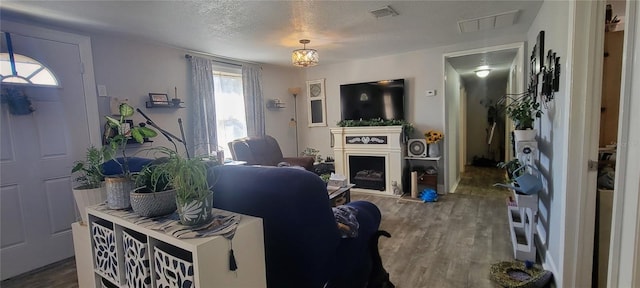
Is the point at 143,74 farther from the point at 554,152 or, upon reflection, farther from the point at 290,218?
the point at 554,152

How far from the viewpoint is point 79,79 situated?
111 inches

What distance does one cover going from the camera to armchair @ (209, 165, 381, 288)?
1.32m

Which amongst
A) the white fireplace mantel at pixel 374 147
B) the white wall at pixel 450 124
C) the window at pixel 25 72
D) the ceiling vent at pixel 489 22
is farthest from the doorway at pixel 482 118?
the window at pixel 25 72

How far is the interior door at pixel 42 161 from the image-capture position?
2404 millimetres

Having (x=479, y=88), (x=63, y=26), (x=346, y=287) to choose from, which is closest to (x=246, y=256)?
(x=346, y=287)

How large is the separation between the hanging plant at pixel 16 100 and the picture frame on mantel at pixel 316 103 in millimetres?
3852

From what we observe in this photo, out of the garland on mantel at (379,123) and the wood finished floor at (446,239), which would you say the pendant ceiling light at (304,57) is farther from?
the wood finished floor at (446,239)

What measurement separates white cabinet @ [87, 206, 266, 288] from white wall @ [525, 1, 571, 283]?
5.88ft

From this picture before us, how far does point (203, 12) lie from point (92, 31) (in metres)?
1.35

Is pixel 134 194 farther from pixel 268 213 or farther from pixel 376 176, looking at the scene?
pixel 376 176

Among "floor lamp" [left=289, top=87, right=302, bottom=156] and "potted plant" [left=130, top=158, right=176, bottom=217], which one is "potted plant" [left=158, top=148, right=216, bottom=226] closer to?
"potted plant" [left=130, top=158, right=176, bottom=217]

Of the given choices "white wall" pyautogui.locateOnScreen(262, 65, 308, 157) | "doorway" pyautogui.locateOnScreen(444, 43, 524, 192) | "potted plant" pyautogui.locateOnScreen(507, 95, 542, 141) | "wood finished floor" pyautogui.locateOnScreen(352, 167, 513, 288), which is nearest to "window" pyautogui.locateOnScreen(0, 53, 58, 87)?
"white wall" pyautogui.locateOnScreen(262, 65, 308, 157)

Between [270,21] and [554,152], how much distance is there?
2.62m

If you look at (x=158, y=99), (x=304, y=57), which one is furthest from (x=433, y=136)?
(x=158, y=99)
